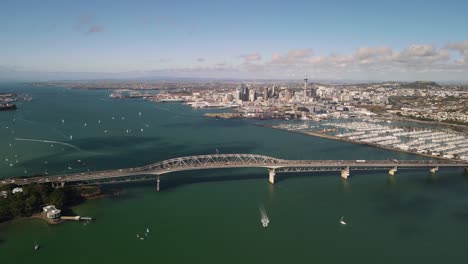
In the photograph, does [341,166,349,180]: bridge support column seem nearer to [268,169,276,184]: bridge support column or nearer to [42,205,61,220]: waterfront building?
[268,169,276,184]: bridge support column

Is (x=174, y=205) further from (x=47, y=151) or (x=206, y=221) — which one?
(x=47, y=151)

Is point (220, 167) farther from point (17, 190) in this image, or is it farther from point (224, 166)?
→ point (17, 190)

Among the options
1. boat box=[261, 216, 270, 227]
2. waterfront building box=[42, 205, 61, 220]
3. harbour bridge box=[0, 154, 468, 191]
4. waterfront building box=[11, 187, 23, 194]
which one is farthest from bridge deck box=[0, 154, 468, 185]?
boat box=[261, 216, 270, 227]

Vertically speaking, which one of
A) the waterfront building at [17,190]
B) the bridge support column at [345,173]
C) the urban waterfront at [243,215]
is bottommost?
the urban waterfront at [243,215]

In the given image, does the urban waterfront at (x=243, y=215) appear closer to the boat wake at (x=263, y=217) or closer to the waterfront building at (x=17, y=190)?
the boat wake at (x=263, y=217)

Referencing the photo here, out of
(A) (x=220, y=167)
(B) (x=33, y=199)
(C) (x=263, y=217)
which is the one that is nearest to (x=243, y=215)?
(C) (x=263, y=217)

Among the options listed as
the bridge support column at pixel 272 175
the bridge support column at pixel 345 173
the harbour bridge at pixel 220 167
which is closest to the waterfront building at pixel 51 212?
the harbour bridge at pixel 220 167
